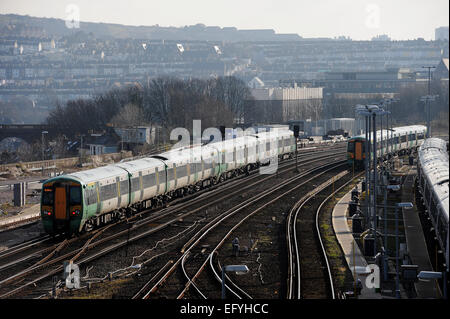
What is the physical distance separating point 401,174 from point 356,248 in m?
29.6

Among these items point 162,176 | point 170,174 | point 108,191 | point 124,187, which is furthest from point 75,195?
point 170,174

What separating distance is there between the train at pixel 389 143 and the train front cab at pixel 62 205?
82.5 feet

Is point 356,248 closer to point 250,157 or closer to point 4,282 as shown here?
point 4,282

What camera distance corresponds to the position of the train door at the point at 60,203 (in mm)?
29047

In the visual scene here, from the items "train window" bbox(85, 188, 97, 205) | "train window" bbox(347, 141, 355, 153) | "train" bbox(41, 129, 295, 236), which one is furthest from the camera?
"train window" bbox(347, 141, 355, 153)

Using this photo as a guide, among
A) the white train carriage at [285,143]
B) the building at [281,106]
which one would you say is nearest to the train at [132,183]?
the white train carriage at [285,143]

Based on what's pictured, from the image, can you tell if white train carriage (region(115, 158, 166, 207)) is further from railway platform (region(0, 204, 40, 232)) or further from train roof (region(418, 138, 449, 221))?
train roof (region(418, 138, 449, 221))

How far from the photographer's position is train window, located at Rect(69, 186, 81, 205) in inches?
1144

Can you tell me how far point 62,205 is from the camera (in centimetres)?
2911

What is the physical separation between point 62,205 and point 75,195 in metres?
0.65

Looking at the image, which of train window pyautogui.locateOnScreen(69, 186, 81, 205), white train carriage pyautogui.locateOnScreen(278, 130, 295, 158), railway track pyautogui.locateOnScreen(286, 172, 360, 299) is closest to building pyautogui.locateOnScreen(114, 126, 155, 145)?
white train carriage pyautogui.locateOnScreen(278, 130, 295, 158)
